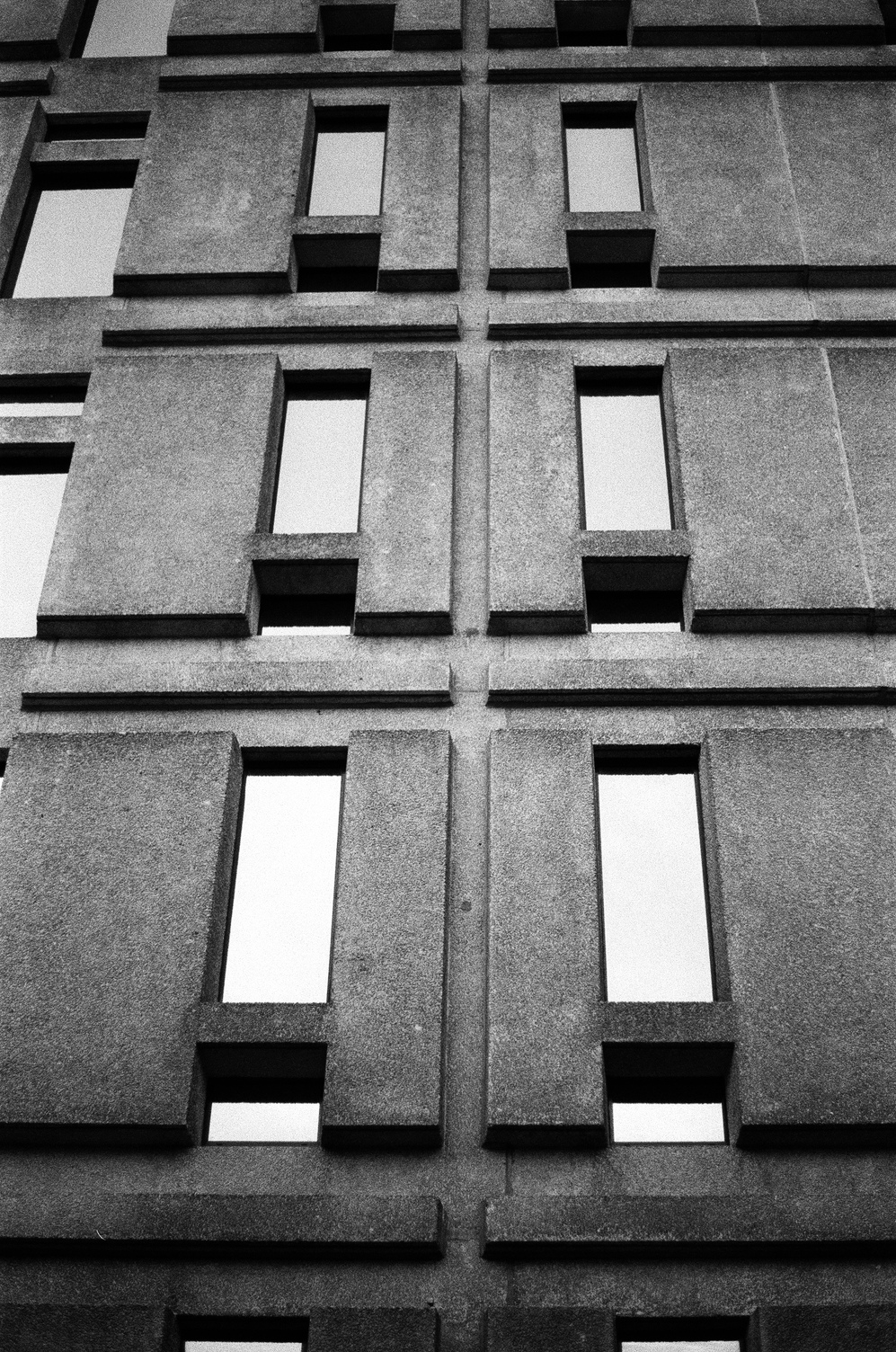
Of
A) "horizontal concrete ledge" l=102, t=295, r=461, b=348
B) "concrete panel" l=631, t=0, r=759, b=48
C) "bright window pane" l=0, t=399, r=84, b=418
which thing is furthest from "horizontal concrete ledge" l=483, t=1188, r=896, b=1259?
"concrete panel" l=631, t=0, r=759, b=48

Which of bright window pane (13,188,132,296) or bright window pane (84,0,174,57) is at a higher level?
bright window pane (84,0,174,57)

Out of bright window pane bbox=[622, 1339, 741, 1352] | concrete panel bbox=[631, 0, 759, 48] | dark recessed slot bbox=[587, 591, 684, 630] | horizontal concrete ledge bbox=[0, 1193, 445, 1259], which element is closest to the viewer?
bright window pane bbox=[622, 1339, 741, 1352]

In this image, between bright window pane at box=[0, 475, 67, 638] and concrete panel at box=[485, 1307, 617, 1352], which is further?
bright window pane at box=[0, 475, 67, 638]

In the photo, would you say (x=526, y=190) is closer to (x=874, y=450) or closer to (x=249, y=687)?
(x=874, y=450)

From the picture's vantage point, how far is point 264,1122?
9828 mm

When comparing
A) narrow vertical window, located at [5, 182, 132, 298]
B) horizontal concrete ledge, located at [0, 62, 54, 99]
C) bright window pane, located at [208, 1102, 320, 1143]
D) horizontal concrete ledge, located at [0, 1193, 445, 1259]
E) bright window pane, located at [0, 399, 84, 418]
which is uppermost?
horizontal concrete ledge, located at [0, 62, 54, 99]

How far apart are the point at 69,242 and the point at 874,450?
8.17m

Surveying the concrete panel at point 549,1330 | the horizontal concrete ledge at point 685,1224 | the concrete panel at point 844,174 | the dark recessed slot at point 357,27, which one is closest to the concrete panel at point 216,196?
the dark recessed slot at point 357,27

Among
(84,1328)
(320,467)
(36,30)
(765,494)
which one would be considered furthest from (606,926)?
(36,30)

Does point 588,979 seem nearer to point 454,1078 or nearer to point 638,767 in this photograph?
point 454,1078

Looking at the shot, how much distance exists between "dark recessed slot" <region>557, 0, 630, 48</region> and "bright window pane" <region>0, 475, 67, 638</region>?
7930 mm

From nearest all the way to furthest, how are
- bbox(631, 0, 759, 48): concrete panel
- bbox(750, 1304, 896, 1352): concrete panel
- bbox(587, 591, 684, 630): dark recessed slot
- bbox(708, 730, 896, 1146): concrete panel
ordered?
bbox(750, 1304, 896, 1352): concrete panel < bbox(708, 730, 896, 1146): concrete panel < bbox(587, 591, 684, 630): dark recessed slot < bbox(631, 0, 759, 48): concrete panel

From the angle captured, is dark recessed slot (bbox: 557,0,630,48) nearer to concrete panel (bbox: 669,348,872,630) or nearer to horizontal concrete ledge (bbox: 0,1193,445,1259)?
concrete panel (bbox: 669,348,872,630)

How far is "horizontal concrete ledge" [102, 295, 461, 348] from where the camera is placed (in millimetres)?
13602
